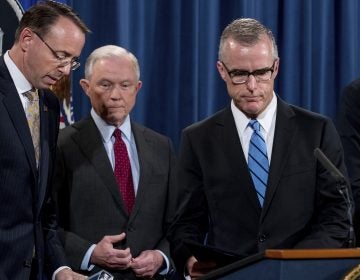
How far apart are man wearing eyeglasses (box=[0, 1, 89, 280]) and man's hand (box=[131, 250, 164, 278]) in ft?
0.85

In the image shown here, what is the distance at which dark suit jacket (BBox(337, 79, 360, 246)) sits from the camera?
10.0ft

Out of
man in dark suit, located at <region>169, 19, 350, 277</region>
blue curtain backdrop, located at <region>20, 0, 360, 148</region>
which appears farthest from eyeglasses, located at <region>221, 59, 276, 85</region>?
blue curtain backdrop, located at <region>20, 0, 360, 148</region>

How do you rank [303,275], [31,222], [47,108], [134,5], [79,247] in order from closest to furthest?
[303,275] < [31,222] < [47,108] < [79,247] < [134,5]

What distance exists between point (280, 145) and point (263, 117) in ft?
0.42

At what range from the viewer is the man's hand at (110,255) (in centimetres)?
289

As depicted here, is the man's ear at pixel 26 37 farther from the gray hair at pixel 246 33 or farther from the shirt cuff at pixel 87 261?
the shirt cuff at pixel 87 261

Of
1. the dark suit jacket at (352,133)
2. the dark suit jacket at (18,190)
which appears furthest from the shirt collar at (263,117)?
the dark suit jacket at (18,190)

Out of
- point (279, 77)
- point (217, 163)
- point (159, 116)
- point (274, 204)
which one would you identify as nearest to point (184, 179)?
point (217, 163)

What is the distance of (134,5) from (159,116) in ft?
1.66

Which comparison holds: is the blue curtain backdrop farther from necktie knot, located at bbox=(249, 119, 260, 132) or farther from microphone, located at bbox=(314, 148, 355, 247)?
microphone, located at bbox=(314, 148, 355, 247)

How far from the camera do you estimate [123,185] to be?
10.0ft

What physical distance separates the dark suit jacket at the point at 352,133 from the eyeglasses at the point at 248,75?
0.54 metres

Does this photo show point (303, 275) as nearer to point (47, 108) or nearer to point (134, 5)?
point (47, 108)

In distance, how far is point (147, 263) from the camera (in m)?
2.93
